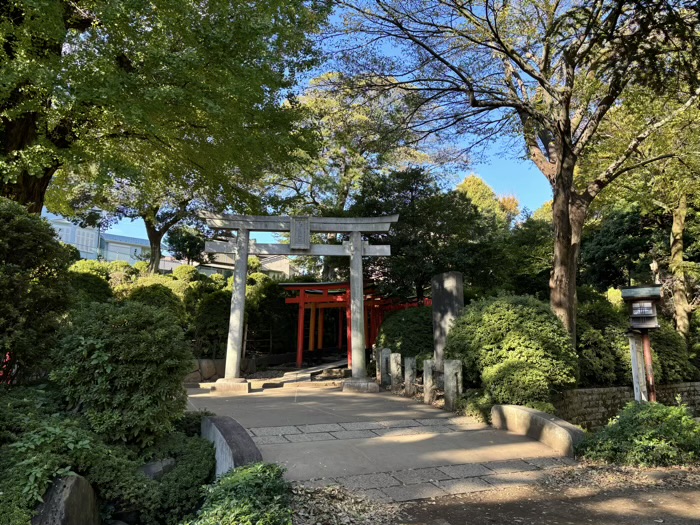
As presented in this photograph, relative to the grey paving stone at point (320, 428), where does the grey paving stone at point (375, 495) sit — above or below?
below

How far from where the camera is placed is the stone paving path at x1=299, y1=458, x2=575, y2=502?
381 centimetres

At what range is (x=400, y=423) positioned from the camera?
6.48 meters

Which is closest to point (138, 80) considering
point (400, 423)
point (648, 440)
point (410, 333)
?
point (400, 423)

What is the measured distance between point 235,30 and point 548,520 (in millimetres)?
7387

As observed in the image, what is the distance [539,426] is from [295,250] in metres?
6.76

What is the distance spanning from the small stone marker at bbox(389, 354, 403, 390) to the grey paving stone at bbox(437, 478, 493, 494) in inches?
235

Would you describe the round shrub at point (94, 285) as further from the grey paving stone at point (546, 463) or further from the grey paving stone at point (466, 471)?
the grey paving stone at point (546, 463)

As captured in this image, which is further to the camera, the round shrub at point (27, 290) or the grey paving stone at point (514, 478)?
the grey paving stone at point (514, 478)

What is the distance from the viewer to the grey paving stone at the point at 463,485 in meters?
3.90

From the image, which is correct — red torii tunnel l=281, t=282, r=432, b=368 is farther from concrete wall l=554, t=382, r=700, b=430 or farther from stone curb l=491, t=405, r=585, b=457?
stone curb l=491, t=405, r=585, b=457

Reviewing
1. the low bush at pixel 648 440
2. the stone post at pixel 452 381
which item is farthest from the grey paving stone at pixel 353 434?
the low bush at pixel 648 440

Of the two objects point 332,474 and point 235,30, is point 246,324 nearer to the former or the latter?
point 235,30

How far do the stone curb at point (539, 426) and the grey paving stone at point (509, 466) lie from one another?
690 millimetres

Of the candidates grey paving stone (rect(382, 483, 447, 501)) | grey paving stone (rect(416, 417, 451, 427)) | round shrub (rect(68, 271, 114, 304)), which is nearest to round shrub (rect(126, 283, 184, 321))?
round shrub (rect(68, 271, 114, 304))
